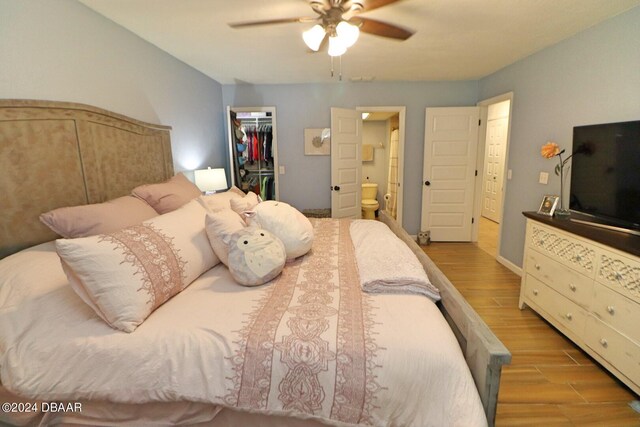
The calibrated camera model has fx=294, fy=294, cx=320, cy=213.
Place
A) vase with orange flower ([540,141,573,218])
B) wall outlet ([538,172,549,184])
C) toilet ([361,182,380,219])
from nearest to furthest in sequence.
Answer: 1. vase with orange flower ([540,141,573,218])
2. wall outlet ([538,172,549,184])
3. toilet ([361,182,380,219])

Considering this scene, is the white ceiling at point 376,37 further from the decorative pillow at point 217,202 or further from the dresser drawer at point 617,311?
the dresser drawer at point 617,311

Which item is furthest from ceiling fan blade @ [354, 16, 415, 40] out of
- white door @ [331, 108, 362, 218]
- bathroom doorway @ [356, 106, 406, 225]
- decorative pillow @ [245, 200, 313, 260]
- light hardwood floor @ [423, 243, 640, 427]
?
bathroom doorway @ [356, 106, 406, 225]

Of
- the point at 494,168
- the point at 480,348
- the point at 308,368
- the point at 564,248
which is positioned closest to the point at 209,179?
the point at 308,368

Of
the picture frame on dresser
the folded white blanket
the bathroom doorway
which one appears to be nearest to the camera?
the folded white blanket

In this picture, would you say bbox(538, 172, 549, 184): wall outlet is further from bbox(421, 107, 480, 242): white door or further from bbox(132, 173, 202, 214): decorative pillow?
bbox(132, 173, 202, 214): decorative pillow

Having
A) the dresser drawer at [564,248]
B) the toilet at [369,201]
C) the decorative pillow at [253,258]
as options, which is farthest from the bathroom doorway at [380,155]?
the decorative pillow at [253,258]

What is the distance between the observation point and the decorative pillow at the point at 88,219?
1416 millimetres

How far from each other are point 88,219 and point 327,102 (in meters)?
3.52

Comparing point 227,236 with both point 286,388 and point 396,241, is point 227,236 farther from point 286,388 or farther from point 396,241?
point 396,241

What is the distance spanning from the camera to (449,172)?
14.3 ft

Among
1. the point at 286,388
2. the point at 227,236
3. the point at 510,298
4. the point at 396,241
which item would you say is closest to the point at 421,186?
the point at 510,298

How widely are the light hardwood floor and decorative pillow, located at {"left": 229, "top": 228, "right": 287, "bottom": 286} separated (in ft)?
4.71

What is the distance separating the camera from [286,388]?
1044 mm

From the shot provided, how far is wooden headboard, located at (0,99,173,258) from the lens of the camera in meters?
1.47
